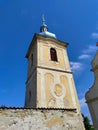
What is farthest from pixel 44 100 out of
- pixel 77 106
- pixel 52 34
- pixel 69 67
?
pixel 52 34

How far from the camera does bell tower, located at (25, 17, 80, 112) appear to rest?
534 inches

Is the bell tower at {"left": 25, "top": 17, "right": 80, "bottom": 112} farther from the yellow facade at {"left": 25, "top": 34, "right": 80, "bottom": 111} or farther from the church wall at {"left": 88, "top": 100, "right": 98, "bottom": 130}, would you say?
the church wall at {"left": 88, "top": 100, "right": 98, "bottom": 130}

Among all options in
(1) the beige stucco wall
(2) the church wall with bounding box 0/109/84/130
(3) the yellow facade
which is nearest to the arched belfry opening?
(3) the yellow facade

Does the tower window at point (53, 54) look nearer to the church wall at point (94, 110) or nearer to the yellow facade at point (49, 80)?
the yellow facade at point (49, 80)

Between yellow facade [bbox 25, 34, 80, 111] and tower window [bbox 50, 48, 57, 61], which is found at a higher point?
tower window [bbox 50, 48, 57, 61]

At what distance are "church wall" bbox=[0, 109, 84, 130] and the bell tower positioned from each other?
Answer: 3.45 metres

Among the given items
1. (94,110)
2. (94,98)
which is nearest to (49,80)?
(94,98)

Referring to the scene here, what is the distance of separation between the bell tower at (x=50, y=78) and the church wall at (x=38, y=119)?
3.45 meters

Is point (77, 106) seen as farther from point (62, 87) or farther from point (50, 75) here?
point (50, 75)

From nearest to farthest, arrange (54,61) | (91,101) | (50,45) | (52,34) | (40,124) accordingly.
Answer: (91,101) < (40,124) < (54,61) < (50,45) < (52,34)

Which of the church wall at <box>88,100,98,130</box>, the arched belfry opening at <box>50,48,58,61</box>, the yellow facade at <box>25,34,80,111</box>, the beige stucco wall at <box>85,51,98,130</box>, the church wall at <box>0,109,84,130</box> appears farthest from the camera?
the arched belfry opening at <box>50,48,58,61</box>

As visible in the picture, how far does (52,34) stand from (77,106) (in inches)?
425

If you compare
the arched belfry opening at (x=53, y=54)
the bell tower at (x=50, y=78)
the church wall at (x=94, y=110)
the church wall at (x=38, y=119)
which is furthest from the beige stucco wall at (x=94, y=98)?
the arched belfry opening at (x=53, y=54)

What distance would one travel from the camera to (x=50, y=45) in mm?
18375
